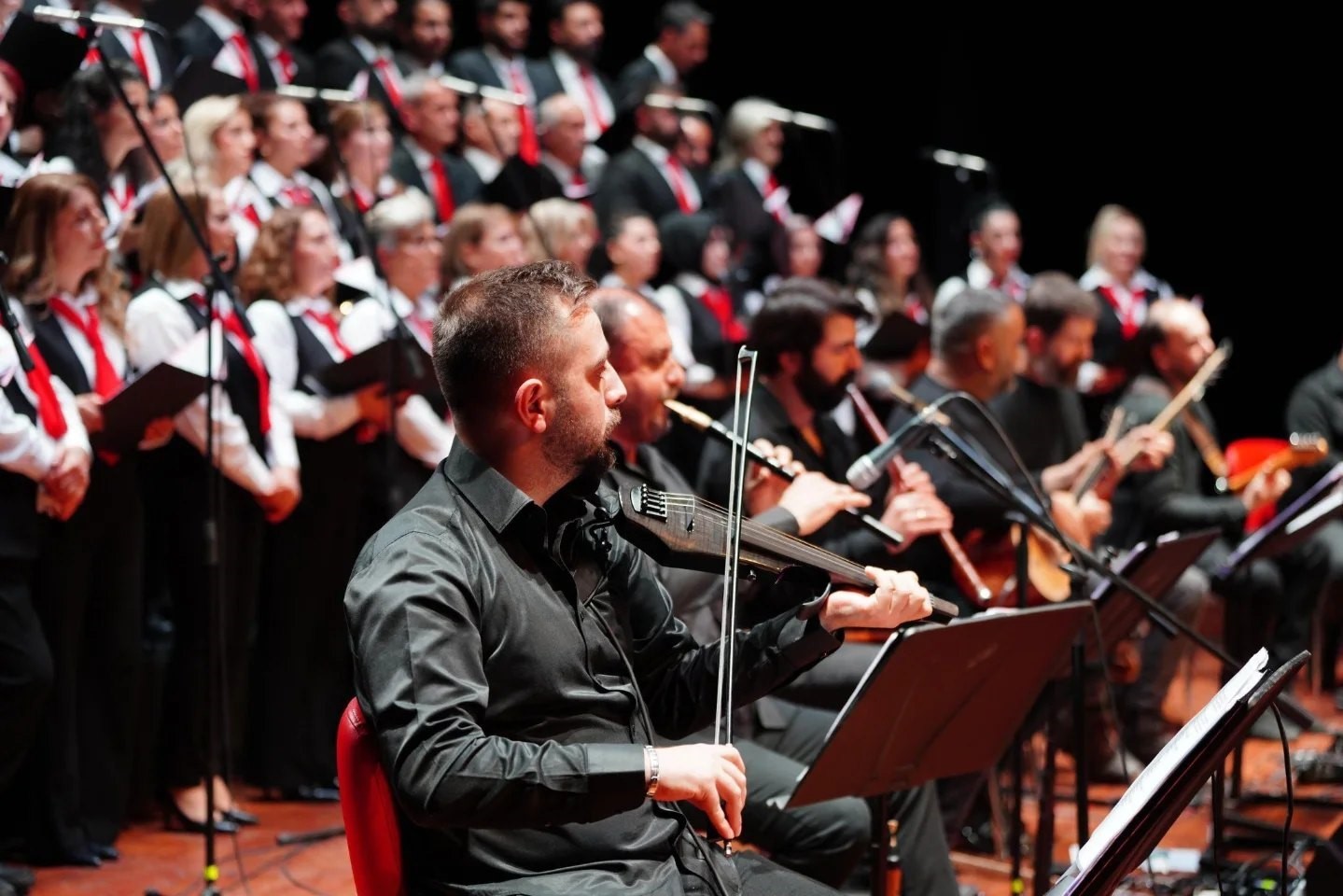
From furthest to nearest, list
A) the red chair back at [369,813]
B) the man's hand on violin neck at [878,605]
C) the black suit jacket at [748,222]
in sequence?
the black suit jacket at [748,222], the man's hand on violin neck at [878,605], the red chair back at [369,813]

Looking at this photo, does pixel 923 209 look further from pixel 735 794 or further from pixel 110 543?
pixel 735 794

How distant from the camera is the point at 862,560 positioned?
4219mm

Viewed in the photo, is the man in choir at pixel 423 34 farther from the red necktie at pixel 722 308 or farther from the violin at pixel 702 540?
the violin at pixel 702 540

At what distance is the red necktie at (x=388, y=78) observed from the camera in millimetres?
7129

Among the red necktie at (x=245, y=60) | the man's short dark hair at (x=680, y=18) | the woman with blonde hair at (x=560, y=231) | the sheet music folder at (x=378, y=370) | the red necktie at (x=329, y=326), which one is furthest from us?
the man's short dark hair at (x=680, y=18)

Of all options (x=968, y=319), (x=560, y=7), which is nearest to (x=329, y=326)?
(x=968, y=319)

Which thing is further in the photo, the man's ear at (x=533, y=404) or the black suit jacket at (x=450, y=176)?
the black suit jacket at (x=450, y=176)

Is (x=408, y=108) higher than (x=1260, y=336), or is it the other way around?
(x=408, y=108)

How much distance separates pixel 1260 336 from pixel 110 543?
789 cm

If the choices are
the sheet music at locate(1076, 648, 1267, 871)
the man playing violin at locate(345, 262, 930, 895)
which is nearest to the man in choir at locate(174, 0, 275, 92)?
the man playing violin at locate(345, 262, 930, 895)

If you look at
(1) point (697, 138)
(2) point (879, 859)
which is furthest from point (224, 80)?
(2) point (879, 859)

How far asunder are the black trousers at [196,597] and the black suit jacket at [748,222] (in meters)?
3.83

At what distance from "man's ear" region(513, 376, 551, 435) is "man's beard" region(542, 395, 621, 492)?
20mm

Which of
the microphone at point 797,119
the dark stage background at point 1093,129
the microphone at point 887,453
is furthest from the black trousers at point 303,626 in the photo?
the dark stage background at point 1093,129
